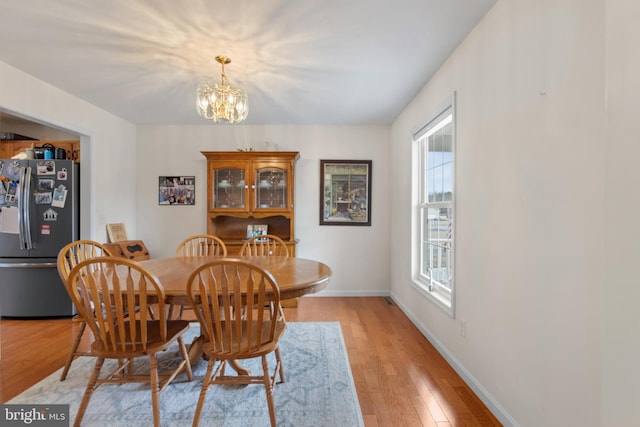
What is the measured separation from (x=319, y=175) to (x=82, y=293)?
2942 mm

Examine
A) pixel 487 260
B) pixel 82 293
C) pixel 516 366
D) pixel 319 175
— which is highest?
pixel 319 175

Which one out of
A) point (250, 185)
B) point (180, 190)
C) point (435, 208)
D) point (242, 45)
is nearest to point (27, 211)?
point (180, 190)

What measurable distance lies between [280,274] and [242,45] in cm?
166

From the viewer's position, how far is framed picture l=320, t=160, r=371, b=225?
4.01 meters

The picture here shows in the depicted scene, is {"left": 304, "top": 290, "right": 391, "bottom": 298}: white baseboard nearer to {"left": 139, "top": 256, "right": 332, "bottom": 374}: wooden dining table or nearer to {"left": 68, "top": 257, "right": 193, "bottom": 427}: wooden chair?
Result: {"left": 139, "top": 256, "right": 332, "bottom": 374}: wooden dining table

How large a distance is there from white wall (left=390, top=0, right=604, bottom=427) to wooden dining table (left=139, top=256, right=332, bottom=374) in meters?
1.02

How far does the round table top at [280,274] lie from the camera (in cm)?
159

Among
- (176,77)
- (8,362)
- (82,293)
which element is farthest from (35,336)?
(176,77)

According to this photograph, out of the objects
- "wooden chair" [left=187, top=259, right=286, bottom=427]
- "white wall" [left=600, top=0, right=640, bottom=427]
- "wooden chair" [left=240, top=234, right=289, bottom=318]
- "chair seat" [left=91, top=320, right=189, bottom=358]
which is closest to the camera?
"white wall" [left=600, top=0, right=640, bottom=427]

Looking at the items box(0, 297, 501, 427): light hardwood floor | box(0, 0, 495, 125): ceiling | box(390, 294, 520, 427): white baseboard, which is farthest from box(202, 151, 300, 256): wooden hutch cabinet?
box(390, 294, 520, 427): white baseboard

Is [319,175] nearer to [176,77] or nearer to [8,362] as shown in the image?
[176,77]

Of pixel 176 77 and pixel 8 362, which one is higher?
pixel 176 77

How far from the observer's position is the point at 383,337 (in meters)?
2.71

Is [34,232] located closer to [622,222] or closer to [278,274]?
[278,274]
